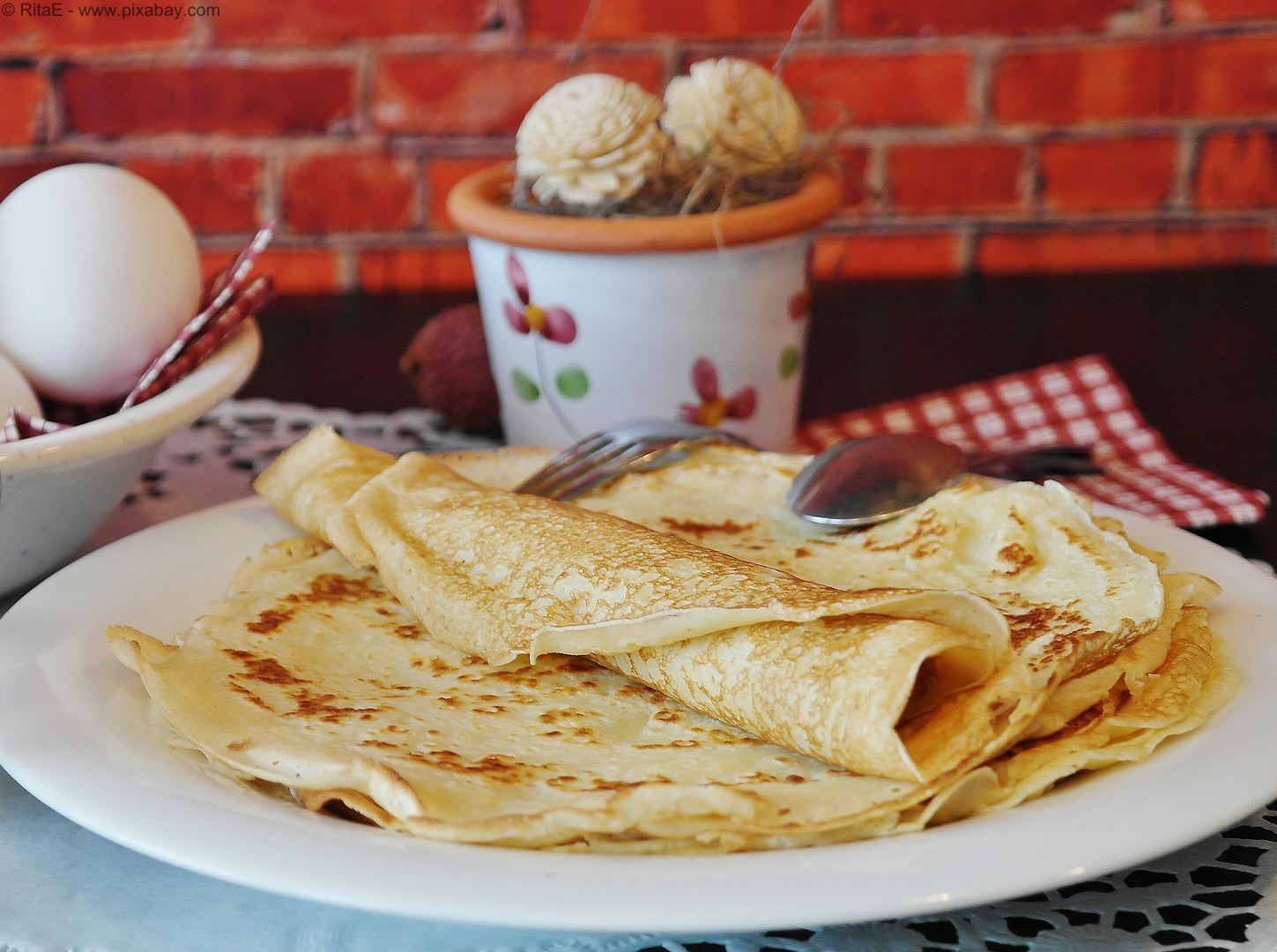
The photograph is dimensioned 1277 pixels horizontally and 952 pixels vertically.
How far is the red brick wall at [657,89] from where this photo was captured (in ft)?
6.71

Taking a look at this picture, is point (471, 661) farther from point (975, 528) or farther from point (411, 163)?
point (411, 163)

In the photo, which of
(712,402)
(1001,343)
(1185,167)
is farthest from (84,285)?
(1185,167)

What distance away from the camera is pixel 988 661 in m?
0.69

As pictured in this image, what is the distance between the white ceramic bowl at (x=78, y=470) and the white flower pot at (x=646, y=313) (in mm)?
277

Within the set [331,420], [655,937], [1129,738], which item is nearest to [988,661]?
[1129,738]

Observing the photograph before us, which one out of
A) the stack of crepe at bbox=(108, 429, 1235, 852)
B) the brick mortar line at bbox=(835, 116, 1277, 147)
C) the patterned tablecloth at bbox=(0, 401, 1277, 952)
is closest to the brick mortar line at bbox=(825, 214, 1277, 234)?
the brick mortar line at bbox=(835, 116, 1277, 147)

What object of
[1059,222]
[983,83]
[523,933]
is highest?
[983,83]

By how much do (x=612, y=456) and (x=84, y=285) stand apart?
1.37 feet

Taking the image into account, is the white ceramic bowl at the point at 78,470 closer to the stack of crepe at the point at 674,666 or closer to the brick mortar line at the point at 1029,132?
the stack of crepe at the point at 674,666

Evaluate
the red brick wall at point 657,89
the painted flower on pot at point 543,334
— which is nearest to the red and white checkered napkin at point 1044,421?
the painted flower on pot at point 543,334

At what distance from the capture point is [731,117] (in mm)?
1196

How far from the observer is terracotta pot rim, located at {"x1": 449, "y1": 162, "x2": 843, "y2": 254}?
1.15 m

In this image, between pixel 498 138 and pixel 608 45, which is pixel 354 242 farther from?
pixel 608 45

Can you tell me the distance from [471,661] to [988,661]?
0.31 meters
